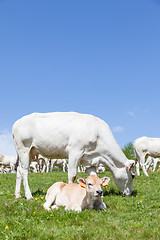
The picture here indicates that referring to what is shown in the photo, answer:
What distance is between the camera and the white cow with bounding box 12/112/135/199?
9.88m

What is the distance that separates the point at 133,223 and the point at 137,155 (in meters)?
15.7

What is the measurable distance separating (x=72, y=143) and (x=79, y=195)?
243cm

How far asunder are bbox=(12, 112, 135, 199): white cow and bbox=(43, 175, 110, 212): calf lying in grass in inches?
67.9

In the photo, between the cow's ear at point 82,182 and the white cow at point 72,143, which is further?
the white cow at point 72,143

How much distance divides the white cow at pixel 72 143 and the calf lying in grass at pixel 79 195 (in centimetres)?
172

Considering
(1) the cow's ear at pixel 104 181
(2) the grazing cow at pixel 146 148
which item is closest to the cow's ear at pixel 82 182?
(1) the cow's ear at pixel 104 181

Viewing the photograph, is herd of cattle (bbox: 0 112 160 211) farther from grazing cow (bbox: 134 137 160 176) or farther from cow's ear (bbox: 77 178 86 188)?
grazing cow (bbox: 134 137 160 176)

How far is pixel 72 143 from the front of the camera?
979 centimetres

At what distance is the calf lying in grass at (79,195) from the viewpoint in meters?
7.20

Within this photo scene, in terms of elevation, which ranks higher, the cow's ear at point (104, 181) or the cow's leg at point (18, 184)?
the cow's ear at point (104, 181)

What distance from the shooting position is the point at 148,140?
2155cm

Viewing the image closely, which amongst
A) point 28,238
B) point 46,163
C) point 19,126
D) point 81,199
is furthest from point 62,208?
point 46,163

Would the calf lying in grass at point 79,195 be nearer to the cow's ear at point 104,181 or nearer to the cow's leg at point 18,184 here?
the cow's ear at point 104,181

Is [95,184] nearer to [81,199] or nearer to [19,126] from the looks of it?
[81,199]
